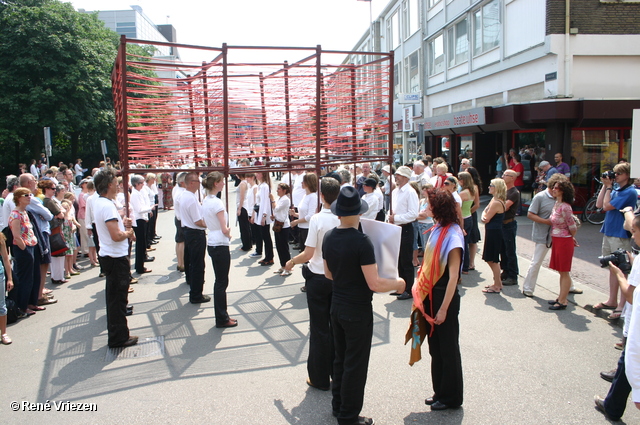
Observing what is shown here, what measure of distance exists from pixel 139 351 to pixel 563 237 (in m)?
5.47

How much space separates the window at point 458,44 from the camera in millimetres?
22453

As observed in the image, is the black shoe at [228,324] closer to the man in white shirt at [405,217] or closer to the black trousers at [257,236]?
the man in white shirt at [405,217]

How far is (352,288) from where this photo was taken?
377 cm

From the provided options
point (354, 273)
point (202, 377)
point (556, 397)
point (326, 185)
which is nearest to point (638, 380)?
point (556, 397)

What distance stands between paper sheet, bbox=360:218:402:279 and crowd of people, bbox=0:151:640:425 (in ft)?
0.49

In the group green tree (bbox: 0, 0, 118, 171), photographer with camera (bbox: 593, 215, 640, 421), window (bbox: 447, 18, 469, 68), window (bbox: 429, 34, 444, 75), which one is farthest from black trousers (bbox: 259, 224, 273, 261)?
green tree (bbox: 0, 0, 118, 171)

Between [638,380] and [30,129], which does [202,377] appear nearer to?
[638,380]

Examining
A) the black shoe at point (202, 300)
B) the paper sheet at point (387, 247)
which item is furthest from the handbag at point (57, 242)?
the paper sheet at point (387, 247)

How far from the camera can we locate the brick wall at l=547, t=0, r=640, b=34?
14.8 metres

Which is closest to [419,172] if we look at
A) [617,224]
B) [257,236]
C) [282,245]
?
[257,236]

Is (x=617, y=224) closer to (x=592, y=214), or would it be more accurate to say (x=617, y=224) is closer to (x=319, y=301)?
(x=319, y=301)

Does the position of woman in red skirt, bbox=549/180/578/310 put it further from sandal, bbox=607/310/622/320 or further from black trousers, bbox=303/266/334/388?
black trousers, bbox=303/266/334/388

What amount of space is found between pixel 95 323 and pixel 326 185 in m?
3.99

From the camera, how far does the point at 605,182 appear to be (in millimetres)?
7250
